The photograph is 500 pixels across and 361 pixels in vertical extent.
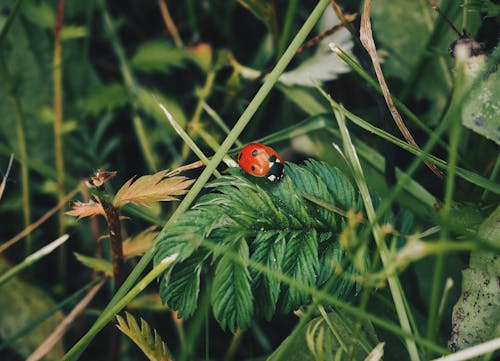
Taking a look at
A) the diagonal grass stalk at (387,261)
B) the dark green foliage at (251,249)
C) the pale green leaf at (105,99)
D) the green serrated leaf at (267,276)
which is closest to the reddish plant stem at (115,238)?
the dark green foliage at (251,249)

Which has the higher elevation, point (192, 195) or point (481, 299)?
point (192, 195)

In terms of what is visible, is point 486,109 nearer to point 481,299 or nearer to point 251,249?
point 481,299

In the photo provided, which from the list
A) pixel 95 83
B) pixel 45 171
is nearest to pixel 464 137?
pixel 45 171

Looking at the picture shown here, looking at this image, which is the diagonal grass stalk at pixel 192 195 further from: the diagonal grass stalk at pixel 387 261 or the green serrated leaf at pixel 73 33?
the green serrated leaf at pixel 73 33

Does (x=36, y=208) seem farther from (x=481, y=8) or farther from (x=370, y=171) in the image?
(x=481, y=8)

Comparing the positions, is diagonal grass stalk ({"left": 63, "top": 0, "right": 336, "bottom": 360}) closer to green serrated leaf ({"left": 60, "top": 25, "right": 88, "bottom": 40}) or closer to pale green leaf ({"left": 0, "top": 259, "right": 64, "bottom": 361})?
pale green leaf ({"left": 0, "top": 259, "right": 64, "bottom": 361})

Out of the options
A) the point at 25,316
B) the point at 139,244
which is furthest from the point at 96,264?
the point at 25,316
